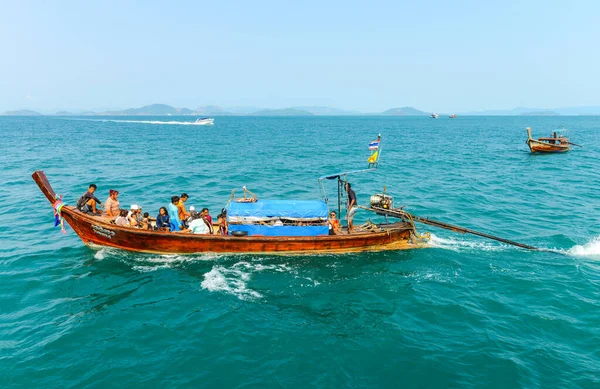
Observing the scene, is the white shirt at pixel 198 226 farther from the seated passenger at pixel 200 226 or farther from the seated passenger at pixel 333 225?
the seated passenger at pixel 333 225

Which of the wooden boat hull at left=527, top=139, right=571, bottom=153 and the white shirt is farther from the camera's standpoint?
the wooden boat hull at left=527, top=139, right=571, bottom=153

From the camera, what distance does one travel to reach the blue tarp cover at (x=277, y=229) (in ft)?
57.1

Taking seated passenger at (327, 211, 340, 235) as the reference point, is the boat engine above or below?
above

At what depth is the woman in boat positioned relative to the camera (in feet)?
57.3

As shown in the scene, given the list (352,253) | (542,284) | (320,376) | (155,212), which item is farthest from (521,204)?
(155,212)

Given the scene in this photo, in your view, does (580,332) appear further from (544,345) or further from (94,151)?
(94,151)

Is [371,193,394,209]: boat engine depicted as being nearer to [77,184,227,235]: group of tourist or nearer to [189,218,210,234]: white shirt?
[77,184,227,235]: group of tourist

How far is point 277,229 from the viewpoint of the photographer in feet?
57.1

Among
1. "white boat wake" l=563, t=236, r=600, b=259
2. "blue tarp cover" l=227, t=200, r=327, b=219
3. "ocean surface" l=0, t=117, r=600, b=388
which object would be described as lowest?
"ocean surface" l=0, t=117, r=600, b=388

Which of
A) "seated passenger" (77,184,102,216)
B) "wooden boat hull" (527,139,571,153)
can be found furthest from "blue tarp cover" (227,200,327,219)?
"wooden boat hull" (527,139,571,153)

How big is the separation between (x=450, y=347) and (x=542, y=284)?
681 centimetres

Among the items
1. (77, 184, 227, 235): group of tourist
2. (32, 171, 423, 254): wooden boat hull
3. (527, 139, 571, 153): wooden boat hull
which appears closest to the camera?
(32, 171, 423, 254): wooden boat hull

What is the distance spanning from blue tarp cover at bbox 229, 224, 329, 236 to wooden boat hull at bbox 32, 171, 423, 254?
0.88 ft

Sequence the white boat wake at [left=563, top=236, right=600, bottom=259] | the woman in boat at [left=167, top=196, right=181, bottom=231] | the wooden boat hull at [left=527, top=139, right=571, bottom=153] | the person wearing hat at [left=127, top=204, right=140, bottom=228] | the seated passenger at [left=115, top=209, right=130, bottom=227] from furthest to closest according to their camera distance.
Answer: the wooden boat hull at [left=527, top=139, right=571, bottom=153] < the white boat wake at [left=563, top=236, right=600, bottom=259] < the person wearing hat at [left=127, top=204, right=140, bottom=228] < the seated passenger at [left=115, top=209, right=130, bottom=227] < the woman in boat at [left=167, top=196, right=181, bottom=231]
